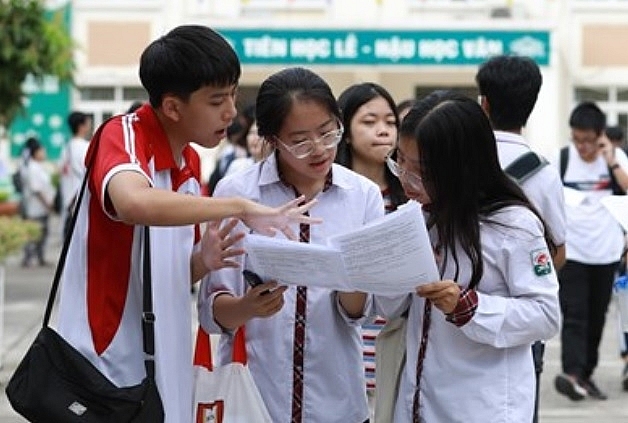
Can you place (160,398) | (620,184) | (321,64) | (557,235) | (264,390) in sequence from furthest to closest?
(321,64) < (620,184) < (557,235) < (264,390) < (160,398)

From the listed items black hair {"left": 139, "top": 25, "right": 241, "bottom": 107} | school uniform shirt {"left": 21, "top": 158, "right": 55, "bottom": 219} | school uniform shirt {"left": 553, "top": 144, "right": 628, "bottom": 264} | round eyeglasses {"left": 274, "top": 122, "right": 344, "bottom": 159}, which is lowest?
school uniform shirt {"left": 21, "top": 158, "right": 55, "bottom": 219}

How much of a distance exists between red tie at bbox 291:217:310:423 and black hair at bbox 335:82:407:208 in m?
1.70

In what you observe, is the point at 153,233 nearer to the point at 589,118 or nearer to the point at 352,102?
the point at 352,102

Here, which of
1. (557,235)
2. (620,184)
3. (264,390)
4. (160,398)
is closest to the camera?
(160,398)

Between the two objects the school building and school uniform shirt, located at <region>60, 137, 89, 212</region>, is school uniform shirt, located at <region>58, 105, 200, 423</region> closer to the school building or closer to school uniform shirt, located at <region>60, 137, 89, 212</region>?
school uniform shirt, located at <region>60, 137, 89, 212</region>

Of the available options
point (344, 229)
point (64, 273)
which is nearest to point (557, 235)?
point (344, 229)

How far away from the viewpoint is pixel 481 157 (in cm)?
344

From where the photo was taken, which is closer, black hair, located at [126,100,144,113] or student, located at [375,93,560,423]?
student, located at [375,93,560,423]

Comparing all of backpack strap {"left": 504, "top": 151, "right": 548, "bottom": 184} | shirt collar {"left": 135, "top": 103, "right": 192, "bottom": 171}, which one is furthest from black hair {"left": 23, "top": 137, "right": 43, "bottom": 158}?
shirt collar {"left": 135, "top": 103, "right": 192, "bottom": 171}

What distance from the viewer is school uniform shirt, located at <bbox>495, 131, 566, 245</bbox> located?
16.0ft

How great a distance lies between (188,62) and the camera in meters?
3.39

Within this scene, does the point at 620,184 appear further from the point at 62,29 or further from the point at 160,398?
the point at 62,29

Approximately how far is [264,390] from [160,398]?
0.44 meters

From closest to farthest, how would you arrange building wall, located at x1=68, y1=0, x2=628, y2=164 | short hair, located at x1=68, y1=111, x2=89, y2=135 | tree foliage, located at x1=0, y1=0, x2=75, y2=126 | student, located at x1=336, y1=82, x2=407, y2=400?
student, located at x1=336, y1=82, x2=407, y2=400
tree foliage, located at x1=0, y1=0, x2=75, y2=126
short hair, located at x1=68, y1=111, x2=89, y2=135
building wall, located at x1=68, y1=0, x2=628, y2=164
